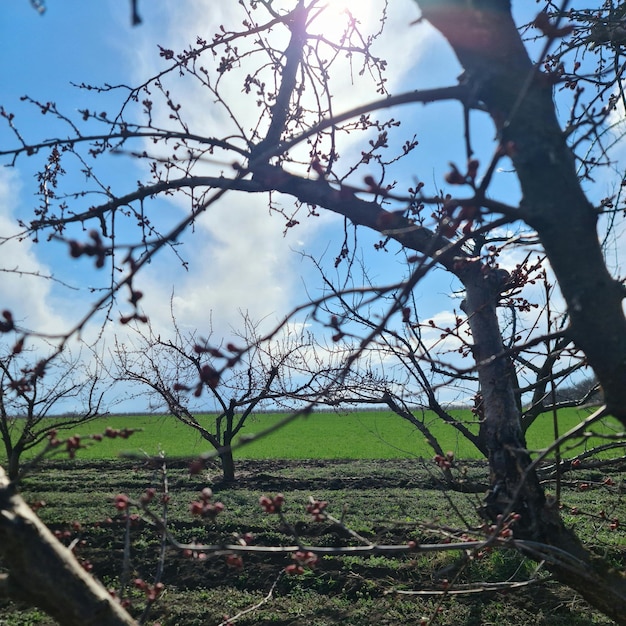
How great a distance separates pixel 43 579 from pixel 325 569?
202 inches

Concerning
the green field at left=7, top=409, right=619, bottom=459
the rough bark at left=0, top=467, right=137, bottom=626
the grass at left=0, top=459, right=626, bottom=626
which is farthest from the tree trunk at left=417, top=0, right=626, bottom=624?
the green field at left=7, top=409, right=619, bottom=459

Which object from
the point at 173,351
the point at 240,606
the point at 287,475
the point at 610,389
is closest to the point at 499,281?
the point at 610,389

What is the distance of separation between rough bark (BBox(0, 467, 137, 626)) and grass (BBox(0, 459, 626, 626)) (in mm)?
886

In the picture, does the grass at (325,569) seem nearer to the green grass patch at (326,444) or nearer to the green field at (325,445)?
the green grass patch at (326,444)

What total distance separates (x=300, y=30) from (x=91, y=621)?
10.8ft

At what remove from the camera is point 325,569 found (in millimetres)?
6008

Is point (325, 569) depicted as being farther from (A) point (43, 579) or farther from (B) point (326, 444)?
(B) point (326, 444)

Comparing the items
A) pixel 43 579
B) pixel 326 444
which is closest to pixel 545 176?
pixel 43 579

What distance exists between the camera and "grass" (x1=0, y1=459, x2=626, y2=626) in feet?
15.7

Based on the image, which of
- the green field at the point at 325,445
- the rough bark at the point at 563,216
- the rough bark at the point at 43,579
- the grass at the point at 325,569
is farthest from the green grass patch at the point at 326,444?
the rough bark at the point at 563,216

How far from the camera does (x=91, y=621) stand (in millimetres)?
1444

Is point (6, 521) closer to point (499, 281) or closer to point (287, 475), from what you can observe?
point (499, 281)

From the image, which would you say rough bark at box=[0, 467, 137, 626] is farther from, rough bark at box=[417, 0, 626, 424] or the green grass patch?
the green grass patch

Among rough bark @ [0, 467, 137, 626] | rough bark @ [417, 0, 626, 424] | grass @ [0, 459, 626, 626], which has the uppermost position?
rough bark @ [417, 0, 626, 424]
